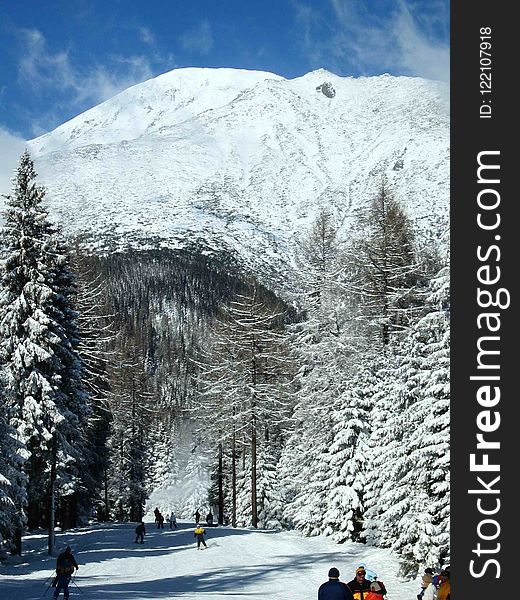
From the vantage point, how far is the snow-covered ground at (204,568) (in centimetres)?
1945

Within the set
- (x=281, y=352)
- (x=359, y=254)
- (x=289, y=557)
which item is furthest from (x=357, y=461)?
(x=281, y=352)

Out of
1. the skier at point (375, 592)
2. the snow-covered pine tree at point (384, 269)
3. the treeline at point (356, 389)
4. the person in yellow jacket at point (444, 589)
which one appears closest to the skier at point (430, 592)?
the person in yellow jacket at point (444, 589)

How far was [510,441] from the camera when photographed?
25.6ft

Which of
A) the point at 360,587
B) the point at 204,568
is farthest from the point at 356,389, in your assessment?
the point at 360,587

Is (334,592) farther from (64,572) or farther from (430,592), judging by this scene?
(64,572)

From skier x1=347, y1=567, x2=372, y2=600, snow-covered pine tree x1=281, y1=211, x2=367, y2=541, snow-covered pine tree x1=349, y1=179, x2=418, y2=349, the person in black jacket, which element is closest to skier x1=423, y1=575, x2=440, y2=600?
skier x1=347, y1=567, x2=372, y2=600

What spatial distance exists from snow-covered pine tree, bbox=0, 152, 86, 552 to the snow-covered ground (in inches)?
140

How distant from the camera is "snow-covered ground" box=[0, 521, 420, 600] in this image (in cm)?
1945

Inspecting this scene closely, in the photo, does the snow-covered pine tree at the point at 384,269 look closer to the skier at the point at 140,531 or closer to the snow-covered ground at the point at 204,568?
the snow-covered ground at the point at 204,568

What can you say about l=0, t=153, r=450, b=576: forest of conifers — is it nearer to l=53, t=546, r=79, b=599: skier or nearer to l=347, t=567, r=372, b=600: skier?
l=53, t=546, r=79, b=599: skier

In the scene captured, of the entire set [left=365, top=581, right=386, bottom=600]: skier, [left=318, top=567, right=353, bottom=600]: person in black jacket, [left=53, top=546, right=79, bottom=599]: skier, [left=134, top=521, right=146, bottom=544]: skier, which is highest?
[left=318, top=567, right=353, bottom=600]: person in black jacket

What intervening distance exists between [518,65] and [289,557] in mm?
22111

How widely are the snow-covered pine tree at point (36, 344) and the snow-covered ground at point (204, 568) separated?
3.56m

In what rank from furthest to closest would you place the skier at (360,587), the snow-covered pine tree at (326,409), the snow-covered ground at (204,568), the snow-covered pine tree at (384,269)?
the snow-covered pine tree at (384,269)
the snow-covered pine tree at (326,409)
the snow-covered ground at (204,568)
the skier at (360,587)
